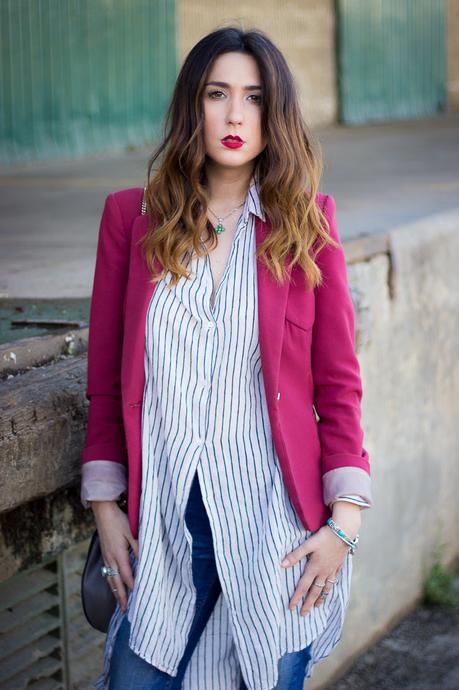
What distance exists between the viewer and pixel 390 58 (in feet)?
50.2

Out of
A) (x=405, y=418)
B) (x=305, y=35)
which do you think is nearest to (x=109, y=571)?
(x=405, y=418)

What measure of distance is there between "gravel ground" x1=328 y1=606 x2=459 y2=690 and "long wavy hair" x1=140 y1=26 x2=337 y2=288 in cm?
286

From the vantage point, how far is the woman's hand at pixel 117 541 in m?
2.36

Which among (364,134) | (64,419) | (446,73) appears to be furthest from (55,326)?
(446,73)

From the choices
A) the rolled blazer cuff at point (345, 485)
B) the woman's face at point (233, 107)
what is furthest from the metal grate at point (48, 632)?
the woman's face at point (233, 107)

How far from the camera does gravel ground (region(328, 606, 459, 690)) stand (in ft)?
15.4

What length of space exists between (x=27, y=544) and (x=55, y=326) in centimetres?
76

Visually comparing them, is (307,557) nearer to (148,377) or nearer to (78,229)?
(148,377)

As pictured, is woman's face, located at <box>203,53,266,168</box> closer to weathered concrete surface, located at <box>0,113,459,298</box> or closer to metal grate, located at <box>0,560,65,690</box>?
weathered concrete surface, located at <box>0,113,459,298</box>

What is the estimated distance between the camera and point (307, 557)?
235 centimetres

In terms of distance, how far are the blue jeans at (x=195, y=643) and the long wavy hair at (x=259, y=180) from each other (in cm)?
48

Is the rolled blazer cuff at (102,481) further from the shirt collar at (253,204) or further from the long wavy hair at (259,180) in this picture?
the shirt collar at (253,204)

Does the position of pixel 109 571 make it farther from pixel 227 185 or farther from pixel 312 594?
pixel 227 185

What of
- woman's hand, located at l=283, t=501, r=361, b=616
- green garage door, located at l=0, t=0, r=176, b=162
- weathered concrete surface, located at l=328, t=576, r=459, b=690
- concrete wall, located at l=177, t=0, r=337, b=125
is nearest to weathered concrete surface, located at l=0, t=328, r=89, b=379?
woman's hand, located at l=283, t=501, r=361, b=616
